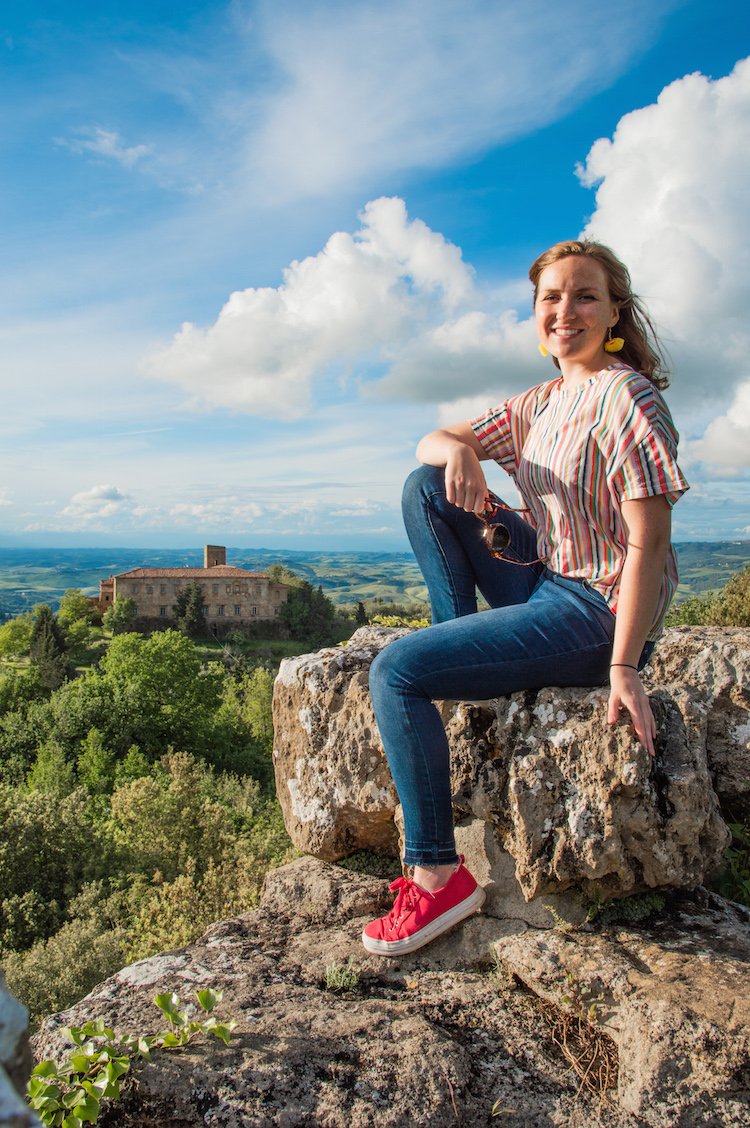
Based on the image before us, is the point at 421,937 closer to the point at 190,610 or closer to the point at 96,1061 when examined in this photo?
the point at 96,1061

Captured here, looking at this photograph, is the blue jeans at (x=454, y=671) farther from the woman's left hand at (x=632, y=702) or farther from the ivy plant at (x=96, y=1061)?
the ivy plant at (x=96, y=1061)

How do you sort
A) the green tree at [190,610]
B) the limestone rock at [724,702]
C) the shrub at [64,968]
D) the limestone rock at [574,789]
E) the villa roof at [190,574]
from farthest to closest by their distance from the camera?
the villa roof at [190,574]
the green tree at [190,610]
the shrub at [64,968]
the limestone rock at [724,702]
the limestone rock at [574,789]

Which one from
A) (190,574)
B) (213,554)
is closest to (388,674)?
(190,574)

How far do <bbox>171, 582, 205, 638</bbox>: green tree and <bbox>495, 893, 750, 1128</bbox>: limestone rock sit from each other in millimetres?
74288

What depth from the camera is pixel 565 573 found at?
3.08 metres

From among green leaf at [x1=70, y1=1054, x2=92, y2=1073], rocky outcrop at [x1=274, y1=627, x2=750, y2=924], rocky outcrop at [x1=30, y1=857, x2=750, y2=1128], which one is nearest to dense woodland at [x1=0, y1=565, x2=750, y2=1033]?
rocky outcrop at [x1=274, y1=627, x2=750, y2=924]

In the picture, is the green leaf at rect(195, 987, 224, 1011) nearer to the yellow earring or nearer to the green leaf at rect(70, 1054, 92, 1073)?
the green leaf at rect(70, 1054, 92, 1073)

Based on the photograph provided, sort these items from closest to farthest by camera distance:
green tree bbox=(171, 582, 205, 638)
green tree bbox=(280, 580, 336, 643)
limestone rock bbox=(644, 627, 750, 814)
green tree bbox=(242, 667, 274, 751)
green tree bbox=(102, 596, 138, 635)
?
limestone rock bbox=(644, 627, 750, 814), green tree bbox=(242, 667, 274, 751), green tree bbox=(102, 596, 138, 635), green tree bbox=(171, 582, 205, 638), green tree bbox=(280, 580, 336, 643)

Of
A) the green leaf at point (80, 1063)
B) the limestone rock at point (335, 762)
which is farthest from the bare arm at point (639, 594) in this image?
the green leaf at point (80, 1063)

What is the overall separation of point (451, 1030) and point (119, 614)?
247 feet

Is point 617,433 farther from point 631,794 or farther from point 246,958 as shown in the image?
point 246,958

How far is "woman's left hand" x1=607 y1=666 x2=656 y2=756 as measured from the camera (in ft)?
8.92

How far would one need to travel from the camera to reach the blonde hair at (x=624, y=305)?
3.07 metres

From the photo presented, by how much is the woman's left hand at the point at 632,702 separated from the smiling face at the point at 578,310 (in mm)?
1376
